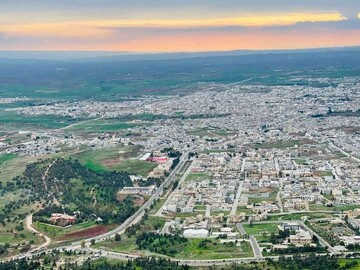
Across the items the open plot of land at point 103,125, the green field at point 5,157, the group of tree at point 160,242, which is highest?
the group of tree at point 160,242

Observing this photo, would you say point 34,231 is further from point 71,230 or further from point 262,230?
point 262,230

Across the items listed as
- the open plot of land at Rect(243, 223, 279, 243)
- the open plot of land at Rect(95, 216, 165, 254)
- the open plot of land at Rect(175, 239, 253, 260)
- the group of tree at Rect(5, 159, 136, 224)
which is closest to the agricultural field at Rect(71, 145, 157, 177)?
the group of tree at Rect(5, 159, 136, 224)

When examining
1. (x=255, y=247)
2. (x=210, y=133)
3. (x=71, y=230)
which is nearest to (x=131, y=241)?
(x=71, y=230)

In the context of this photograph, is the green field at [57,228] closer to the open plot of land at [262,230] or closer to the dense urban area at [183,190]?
the dense urban area at [183,190]

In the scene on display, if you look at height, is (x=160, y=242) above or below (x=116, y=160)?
above

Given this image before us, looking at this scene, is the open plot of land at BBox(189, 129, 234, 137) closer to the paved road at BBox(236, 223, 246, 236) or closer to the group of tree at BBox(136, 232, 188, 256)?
the paved road at BBox(236, 223, 246, 236)

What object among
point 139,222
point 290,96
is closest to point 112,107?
point 290,96

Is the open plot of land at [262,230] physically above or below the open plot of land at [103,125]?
above

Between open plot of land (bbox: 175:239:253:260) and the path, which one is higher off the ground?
open plot of land (bbox: 175:239:253:260)

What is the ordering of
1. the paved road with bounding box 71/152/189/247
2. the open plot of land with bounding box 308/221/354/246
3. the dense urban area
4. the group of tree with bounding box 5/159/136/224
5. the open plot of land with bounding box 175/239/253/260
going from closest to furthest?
the open plot of land with bounding box 175/239/253/260
the dense urban area
the open plot of land with bounding box 308/221/354/246
the paved road with bounding box 71/152/189/247
the group of tree with bounding box 5/159/136/224

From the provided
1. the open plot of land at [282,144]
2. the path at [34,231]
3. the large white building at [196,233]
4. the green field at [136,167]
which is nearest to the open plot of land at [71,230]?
the path at [34,231]

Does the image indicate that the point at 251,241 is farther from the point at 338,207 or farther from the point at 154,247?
the point at 338,207
